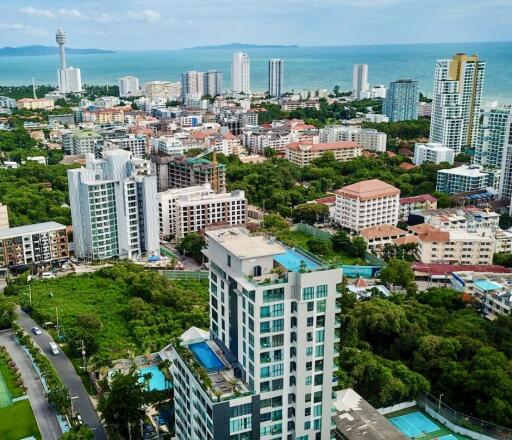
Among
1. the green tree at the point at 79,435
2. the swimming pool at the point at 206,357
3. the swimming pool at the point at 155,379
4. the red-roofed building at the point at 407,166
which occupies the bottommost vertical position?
the swimming pool at the point at 155,379

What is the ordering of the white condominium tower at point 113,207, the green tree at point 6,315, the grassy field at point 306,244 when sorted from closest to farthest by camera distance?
1. the green tree at point 6,315
2. the white condominium tower at point 113,207
3. the grassy field at point 306,244

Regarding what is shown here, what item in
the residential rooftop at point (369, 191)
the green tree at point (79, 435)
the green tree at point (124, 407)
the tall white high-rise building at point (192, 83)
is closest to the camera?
the green tree at point (79, 435)

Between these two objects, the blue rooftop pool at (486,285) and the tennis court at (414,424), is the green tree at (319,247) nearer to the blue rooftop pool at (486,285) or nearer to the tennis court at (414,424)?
the blue rooftop pool at (486,285)

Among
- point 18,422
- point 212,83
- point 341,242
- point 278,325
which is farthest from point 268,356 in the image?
point 212,83

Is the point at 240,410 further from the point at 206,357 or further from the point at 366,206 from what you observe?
the point at 366,206

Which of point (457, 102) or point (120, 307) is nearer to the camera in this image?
point (120, 307)

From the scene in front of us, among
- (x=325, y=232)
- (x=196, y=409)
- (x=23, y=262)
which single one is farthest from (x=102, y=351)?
(x=325, y=232)

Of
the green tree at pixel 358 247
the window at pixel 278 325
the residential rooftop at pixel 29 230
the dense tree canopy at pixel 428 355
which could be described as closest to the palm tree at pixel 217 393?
the window at pixel 278 325
